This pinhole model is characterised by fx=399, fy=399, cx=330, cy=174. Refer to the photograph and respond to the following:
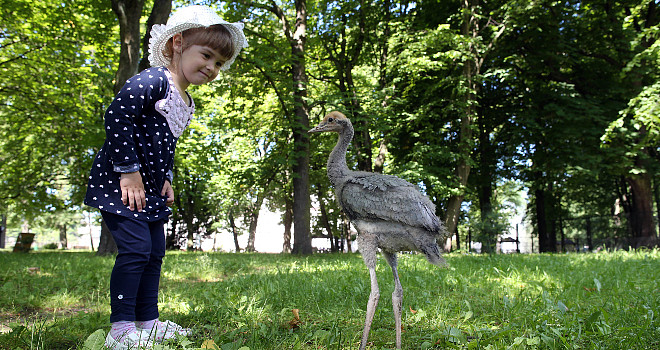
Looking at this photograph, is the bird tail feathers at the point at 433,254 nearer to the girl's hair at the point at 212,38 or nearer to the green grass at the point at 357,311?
the green grass at the point at 357,311

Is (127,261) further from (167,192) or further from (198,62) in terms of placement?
(198,62)

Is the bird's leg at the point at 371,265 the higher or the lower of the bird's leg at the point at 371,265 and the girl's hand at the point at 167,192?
the lower

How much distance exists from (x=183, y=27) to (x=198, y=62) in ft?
0.86

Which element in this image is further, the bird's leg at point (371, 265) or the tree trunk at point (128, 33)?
the tree trunk at point (128, 33)

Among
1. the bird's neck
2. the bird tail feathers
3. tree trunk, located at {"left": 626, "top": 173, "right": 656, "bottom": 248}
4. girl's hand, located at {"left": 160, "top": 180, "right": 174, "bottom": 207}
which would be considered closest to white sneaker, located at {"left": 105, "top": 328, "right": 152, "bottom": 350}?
girl's hand, located at {"left": 160, "top": 180, "right": 174, "bottom": 207}

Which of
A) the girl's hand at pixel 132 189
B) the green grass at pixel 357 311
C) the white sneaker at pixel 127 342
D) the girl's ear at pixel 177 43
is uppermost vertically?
the girl's ear at pixel 177 43

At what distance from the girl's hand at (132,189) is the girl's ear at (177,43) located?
0.99 m

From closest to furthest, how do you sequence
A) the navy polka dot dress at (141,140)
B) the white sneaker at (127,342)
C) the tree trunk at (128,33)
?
1. the white sneaker at (127,342)
2. the navy polka dot dress at (141,140)
3. the tree trunk at (128,33)

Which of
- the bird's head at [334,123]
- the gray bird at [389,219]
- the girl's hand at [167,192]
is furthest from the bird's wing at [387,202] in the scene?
the girl's hand at [167,192]

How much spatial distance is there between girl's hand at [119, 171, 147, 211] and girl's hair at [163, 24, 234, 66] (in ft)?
3.39

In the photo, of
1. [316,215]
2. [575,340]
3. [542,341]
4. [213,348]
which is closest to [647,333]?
[575,340]

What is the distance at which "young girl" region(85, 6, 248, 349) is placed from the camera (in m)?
2.62

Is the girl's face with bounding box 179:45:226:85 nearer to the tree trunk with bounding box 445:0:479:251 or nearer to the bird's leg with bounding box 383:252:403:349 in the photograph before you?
the bird's leg with bounding box 383:252:403:349

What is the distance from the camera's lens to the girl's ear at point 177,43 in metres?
2.95
